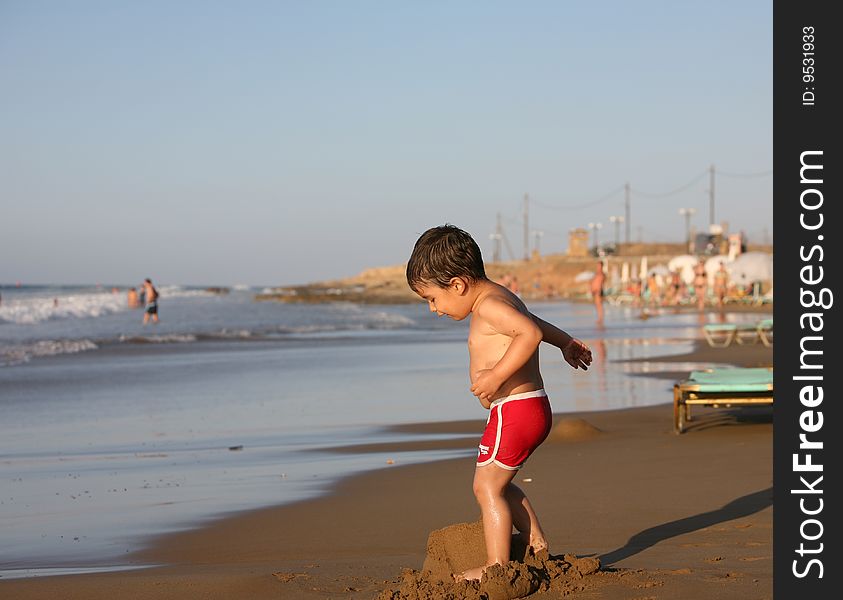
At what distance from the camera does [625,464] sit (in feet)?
26.7

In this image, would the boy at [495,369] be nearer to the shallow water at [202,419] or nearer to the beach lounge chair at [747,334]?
the shallow water at [202,419]

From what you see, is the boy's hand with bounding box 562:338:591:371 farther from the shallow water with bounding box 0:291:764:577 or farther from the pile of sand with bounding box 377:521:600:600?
the shallow water with bounding box 0:291:764:577

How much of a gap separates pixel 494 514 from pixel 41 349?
23797 millimetres

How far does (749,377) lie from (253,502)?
4997mm

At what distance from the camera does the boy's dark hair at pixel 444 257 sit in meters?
4.68

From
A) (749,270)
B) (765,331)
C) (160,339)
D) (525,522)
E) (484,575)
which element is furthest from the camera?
(749,270)

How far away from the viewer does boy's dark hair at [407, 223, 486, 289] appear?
4.68m

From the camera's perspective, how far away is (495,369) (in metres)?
4.52

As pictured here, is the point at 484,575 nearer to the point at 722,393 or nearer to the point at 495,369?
the point at 495,369
